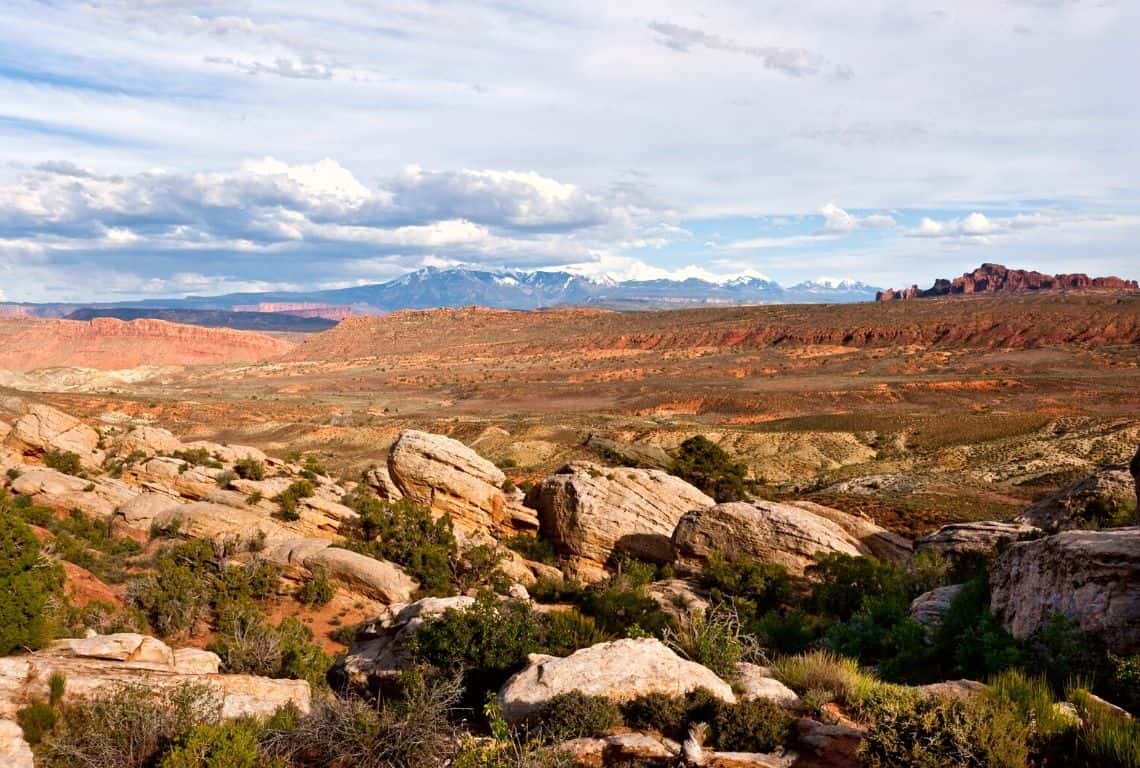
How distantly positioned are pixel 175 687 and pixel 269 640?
3.85 m

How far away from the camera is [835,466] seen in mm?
44188

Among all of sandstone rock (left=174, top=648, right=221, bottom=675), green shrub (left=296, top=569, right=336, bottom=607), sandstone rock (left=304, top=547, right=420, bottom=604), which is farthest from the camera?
sandstone rock (left=304, top=547, right=420, bottom=604)

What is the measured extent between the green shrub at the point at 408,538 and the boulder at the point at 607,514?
3.73 metres

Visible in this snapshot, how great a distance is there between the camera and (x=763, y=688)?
26.9 feet

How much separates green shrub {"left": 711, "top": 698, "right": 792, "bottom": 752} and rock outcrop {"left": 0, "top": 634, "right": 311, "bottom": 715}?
5674 millimetres

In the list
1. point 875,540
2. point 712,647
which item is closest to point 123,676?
point 712,647

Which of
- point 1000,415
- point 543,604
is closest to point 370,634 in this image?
point 543,604

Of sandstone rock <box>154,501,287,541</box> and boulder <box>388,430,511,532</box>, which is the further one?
boulder <box>388,430,511,532</box>

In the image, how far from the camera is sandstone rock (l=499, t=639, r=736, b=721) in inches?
312

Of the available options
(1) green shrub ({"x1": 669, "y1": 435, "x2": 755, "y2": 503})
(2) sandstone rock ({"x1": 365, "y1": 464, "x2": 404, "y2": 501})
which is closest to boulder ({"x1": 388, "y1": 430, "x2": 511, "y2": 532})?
(2) sandstone rock ({"x1": 365, "y1": 464, "x2": 404, "y2": 501})

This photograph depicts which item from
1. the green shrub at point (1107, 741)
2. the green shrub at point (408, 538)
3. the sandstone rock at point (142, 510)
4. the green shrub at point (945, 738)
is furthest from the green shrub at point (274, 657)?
the green shrub at point (1107, 741)

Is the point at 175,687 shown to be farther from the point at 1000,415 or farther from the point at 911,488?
the point at 1000,415

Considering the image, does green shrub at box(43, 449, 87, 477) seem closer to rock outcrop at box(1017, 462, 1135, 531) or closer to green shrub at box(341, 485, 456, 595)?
green shrub at box(341, 485, 456, 595)

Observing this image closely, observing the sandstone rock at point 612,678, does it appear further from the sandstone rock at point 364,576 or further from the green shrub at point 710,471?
the green shrub at point 710,471
